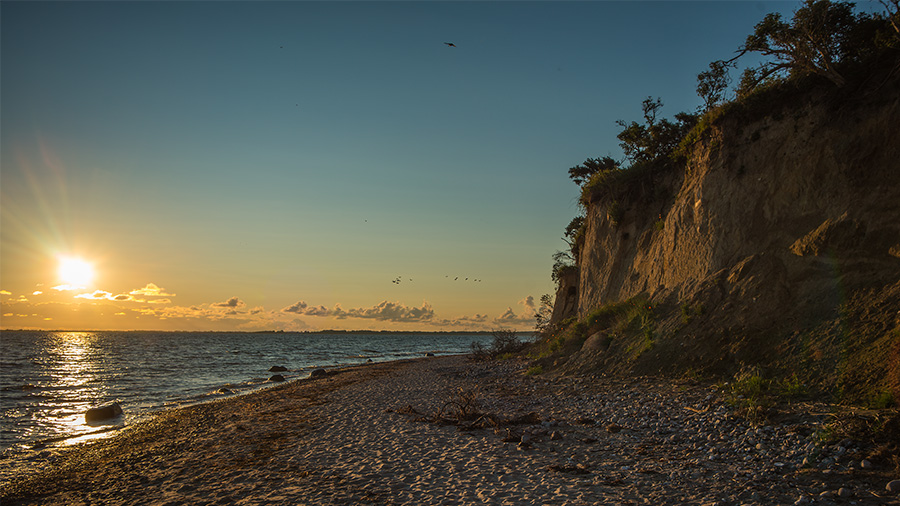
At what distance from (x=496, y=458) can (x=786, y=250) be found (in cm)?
1075

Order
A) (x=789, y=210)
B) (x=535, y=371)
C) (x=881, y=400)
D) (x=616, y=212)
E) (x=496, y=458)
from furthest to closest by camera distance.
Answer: (x=616, y=212) → (x=535, y=371) → (x=789, y=210) → (x=496, y=458) → (x=881, y=400)

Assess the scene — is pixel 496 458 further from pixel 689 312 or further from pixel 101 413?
pixel 101 413

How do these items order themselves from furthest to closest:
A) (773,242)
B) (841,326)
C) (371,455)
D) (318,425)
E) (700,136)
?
(700,136), (773,242), (318,425), (841,326), (371,455)

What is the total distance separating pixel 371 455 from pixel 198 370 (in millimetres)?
35272

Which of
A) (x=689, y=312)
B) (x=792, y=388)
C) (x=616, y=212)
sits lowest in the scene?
(x=792, y=388)

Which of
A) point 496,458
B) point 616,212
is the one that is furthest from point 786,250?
point 496,458

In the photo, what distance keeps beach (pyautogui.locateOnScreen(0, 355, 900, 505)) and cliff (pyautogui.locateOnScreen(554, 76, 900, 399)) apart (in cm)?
181

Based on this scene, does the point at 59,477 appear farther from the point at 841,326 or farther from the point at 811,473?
the point at 841,326

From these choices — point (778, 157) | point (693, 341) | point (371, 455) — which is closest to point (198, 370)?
point (371, 455)

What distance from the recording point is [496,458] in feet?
27.6

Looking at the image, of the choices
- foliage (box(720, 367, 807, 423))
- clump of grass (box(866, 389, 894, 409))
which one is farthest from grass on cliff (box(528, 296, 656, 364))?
clump of grass (box(866, 389, 894, 409))

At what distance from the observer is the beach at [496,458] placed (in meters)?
6.59

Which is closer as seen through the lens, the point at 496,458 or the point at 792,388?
the point at 496,458

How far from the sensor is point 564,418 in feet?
36.5
